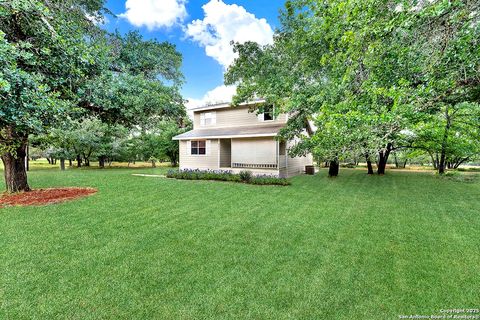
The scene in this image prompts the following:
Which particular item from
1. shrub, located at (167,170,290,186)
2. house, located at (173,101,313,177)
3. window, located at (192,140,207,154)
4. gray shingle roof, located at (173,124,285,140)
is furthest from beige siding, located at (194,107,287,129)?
shrub, located at (167,170,290,186)

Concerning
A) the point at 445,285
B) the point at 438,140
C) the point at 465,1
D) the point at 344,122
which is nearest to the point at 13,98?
the point at 344,122

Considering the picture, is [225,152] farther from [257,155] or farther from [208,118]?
[208,118]

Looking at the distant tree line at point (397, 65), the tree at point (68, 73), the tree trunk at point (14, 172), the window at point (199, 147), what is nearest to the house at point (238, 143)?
the window at point (199, 147)

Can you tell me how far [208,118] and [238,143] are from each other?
442 centimetres

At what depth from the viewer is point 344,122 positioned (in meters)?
4.08

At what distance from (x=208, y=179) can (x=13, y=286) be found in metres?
10.9

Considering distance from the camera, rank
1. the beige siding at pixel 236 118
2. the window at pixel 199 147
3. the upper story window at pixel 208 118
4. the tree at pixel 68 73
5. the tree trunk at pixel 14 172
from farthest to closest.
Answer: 1. the upper story window at pixel 208 118
2. the window at pixel 199 147
3. the beige siding at pixel 236 118
4. the tree trunk at pixel 14 172
5. the tree at pixel 68 73

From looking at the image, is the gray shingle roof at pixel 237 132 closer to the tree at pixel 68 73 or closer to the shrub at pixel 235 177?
the shrub at pixel 235 177

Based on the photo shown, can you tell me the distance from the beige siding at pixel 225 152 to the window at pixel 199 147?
1520 mm

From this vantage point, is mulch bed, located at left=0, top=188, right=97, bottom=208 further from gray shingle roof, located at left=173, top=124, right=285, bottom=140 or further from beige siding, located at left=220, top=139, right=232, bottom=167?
beige siding, located at left=220, top=139, right=232, bottom=167

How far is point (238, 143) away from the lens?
1644cm

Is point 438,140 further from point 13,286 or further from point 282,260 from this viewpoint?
point 13,286

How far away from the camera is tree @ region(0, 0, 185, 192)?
4.24m

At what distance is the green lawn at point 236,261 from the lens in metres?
2.74
